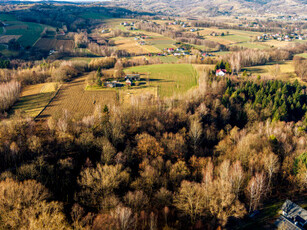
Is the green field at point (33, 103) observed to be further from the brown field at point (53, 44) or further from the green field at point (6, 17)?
the green field at point (6, 17)

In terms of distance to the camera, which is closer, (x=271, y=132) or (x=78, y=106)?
(x=271, y=132)

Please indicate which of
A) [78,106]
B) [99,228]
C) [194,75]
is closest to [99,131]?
[78,106]

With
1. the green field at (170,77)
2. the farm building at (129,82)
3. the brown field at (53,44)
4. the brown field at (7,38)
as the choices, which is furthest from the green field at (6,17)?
the farm building at (129,82)

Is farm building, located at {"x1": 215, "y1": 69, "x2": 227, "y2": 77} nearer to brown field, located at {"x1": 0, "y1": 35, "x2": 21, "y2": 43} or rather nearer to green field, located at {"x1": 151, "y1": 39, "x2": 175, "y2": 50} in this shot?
green field, located at {"x1": 151, "y1": 39, "x2": 175, "y2": 50}

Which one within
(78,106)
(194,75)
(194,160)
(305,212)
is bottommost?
(305,212)

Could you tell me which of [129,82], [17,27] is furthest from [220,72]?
[17,27]

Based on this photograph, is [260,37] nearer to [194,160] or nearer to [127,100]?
[127,100]
